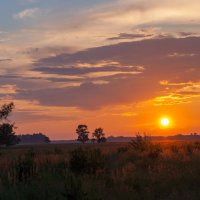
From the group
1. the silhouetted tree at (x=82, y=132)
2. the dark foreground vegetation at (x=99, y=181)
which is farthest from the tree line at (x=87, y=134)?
the dark foreground vegetation at (x=99, y=181)

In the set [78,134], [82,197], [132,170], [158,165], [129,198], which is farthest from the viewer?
[78,134]

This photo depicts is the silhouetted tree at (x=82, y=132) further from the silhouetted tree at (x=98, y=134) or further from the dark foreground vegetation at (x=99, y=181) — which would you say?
the dark foreground vegetation at (x=99, y=181)

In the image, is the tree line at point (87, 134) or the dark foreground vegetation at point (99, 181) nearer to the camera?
the dark foreground vegetation at point (99, 181)

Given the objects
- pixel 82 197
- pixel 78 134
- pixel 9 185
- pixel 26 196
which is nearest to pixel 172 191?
pixel 82 197

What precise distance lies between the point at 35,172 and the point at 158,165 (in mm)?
4853

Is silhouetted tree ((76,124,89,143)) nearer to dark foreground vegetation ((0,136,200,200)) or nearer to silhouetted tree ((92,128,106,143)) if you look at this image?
silhouetted tree ((92,128,106,143))

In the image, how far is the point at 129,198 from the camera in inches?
557

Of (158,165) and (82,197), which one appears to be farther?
(158,165)

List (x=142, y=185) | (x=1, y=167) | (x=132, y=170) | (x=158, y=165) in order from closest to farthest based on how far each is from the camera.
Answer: (x=142, y=185) < (x=132, y=170) < (x=158, y=165) < (x=1, y=167)

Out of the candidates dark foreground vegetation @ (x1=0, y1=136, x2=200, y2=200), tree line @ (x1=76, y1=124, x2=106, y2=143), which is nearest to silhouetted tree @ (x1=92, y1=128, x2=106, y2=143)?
tree line @ (x1=76, y1=124, x2=106, y2=143)

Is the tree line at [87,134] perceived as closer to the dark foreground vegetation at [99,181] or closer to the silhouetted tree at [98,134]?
the silhouetted tree at [98,134]

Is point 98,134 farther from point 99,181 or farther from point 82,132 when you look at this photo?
point 99,181

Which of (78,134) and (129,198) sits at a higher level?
(78,134)

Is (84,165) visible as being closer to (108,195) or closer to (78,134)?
(108,195)
